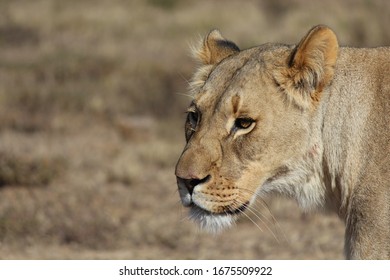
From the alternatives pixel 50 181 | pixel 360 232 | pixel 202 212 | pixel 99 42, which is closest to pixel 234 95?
pixel 202 212

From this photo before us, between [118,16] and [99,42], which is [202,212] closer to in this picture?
[99,42]

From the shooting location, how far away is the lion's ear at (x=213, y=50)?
5.39 meters

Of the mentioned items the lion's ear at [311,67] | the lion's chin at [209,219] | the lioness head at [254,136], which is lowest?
the lion's chin at [209,219]

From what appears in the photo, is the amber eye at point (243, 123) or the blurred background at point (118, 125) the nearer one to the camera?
the amber eye at point (243, 123)

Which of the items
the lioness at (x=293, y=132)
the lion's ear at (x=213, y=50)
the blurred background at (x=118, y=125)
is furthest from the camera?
the blurred background at (x=118, y=125)

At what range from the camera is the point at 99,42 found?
1938cm

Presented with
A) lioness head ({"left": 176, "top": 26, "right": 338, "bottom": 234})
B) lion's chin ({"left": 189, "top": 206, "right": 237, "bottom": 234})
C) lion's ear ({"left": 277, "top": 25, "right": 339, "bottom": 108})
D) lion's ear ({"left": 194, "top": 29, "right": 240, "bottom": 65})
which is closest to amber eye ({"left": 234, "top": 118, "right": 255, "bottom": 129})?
lioness head ({"left": 176, "top": 26, "right": 338, "bottom": 234})

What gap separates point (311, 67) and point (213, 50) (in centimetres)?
95

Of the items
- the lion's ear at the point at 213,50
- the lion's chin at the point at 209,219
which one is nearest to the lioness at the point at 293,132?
the lion's chin at the point at 209,219

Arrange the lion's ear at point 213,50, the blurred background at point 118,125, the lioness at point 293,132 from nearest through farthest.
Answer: the lioness at point 293,132 < the lion's ear at point 213,50 < the blurred background at point 118,125

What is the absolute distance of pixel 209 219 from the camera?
15.0ft

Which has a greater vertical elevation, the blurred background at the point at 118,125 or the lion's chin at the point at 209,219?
the lion's chin at the point at 209,219

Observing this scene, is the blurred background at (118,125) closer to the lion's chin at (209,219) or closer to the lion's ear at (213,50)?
the lion's ear at (213,50)

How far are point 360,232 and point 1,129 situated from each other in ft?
30.6
